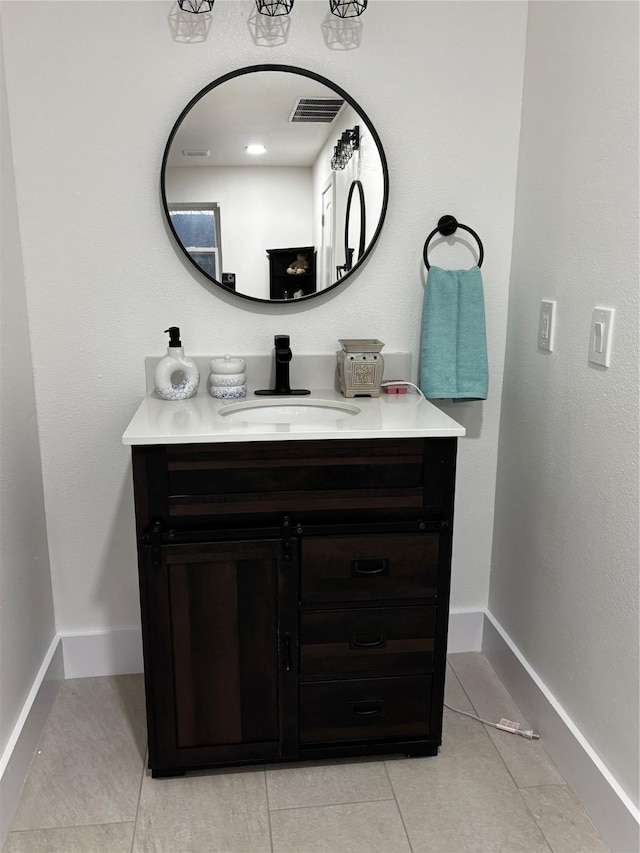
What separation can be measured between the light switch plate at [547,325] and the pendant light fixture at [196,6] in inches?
44.3

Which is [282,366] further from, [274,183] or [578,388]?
[578,388]

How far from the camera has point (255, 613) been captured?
170 cm

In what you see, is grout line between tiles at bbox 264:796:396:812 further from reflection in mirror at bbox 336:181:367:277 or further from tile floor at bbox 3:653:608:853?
reflection in mirror at bbox 336:181:367:277

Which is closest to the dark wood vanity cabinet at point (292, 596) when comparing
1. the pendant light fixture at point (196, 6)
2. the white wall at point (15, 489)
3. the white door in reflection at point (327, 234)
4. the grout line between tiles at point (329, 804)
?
the grout line between tiles at point (329, 804)

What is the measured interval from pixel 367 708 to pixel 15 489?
104 centimetres

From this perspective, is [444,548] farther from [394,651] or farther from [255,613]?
[255,613]

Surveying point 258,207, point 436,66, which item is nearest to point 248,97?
point 258,207

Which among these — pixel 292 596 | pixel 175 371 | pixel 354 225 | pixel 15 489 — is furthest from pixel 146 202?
pixel 292 596

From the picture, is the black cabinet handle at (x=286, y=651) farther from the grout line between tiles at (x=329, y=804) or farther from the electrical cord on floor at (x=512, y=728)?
the electrical cord on floor at (x=512, y=728)

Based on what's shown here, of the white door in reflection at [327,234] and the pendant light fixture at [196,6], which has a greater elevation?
the pendant light fixture at [196,6]

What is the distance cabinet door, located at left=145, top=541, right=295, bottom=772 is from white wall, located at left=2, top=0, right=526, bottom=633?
1.78 feet

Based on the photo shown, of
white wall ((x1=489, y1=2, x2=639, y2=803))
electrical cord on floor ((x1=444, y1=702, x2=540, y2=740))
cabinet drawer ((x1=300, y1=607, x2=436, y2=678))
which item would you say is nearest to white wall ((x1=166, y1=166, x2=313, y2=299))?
white wall ((x1=489, y1=2, x2=639, y2=803))

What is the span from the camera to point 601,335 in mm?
1579

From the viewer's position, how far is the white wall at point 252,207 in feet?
6.34
